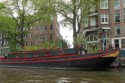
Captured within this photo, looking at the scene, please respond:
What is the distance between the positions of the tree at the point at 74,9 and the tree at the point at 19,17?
6204 millimetres

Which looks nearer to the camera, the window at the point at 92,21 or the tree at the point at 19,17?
the tree at the point at 19,17

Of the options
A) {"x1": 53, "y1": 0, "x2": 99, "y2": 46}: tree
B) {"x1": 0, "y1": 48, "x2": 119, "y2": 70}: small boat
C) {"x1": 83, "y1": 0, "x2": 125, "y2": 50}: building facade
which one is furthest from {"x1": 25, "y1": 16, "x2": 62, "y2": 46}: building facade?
{"x1": 0, "y1": 48, "x2": 119, "y2": 70}: small boat

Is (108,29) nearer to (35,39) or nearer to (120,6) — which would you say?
(120,6)

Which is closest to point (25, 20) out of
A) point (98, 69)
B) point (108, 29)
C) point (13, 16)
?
point (13, 16)

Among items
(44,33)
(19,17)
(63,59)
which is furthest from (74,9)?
(44,33)

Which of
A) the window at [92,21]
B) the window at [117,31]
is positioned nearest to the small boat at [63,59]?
the window at [92,21]

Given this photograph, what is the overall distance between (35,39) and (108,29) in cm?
2870

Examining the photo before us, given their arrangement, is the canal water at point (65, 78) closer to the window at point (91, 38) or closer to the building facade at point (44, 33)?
the window at point (91, 38)

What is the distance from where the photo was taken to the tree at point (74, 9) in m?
40.2

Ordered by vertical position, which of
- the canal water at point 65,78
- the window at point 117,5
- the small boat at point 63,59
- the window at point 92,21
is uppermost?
the window at point 117,5

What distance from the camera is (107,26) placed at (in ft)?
175

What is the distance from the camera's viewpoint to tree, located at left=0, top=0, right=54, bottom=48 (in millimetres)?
49219

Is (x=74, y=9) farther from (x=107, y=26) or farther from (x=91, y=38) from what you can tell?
(x=91, y=38)

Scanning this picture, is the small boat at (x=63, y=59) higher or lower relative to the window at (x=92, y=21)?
lower
